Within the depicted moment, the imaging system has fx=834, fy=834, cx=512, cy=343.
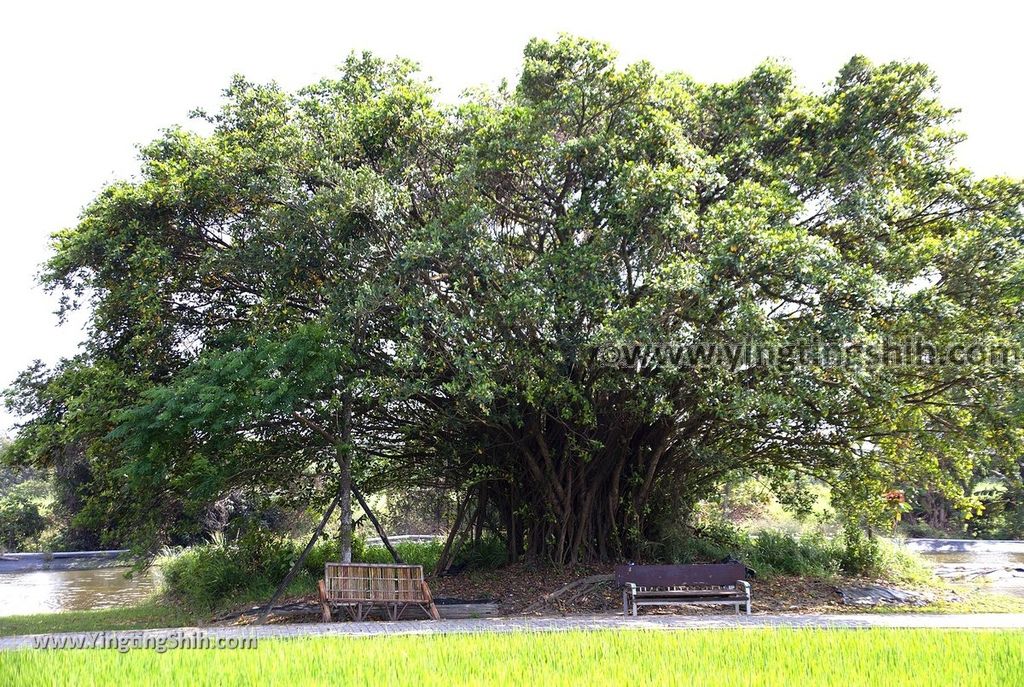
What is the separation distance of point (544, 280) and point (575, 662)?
225 inches

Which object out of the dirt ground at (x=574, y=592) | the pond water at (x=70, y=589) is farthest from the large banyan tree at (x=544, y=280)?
the pond water at (x=70, y=589)

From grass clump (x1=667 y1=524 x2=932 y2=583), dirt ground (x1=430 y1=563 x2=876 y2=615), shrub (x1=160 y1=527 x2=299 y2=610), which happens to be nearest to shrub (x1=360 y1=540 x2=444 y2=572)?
shrub (x1=160 y1=527 x2=299 y2=610)

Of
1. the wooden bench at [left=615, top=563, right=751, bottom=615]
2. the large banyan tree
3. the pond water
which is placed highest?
the large banyan tree

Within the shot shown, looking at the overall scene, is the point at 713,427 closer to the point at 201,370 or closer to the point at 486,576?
the point at 486,576

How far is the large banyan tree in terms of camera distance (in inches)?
420

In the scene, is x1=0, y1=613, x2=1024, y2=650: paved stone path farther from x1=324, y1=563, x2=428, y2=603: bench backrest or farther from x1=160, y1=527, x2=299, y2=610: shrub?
x1=160, y1=527, x2=299, y2=610: shrub

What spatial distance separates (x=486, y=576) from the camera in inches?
576

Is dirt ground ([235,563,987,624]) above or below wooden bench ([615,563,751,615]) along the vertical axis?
below

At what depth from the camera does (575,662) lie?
21.5 ft

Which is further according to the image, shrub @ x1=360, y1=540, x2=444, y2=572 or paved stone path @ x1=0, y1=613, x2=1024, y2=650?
shrub @ x1=360, y1=540, x2=444, y2=572

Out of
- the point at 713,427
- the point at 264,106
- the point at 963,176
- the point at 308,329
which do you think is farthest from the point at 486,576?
the point at 963,176

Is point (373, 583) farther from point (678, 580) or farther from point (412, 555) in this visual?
point (412, 555)

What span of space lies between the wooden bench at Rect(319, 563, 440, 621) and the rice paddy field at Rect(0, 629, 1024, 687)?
2.98 m

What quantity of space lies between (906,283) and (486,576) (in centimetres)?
829
